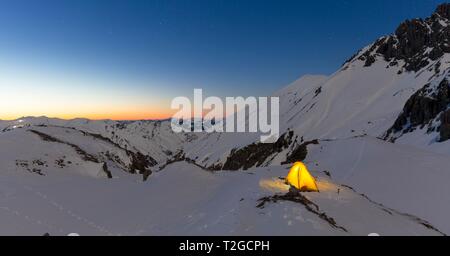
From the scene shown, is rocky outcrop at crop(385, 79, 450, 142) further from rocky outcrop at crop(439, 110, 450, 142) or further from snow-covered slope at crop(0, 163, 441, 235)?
snow-covered slope at crop(0, 163, 441, 235)

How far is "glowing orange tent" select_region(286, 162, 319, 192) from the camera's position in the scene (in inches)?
1013

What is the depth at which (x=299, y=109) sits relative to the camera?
186 metres

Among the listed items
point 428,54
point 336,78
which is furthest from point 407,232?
point 336,78

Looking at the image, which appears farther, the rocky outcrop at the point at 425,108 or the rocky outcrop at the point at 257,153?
the rocky outcrop at the point at 257,153

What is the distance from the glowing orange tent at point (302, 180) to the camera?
25734 millimetres

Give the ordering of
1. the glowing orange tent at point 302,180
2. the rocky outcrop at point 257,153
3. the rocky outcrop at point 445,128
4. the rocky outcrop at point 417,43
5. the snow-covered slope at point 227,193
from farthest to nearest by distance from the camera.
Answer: the rocky outcrop at point 417,43 → the rocky outcrop at point 257,153 → the rocky outcrop at point 445,128 → the glowing orange tent at point 302,180 → the snow-covered slope at point 227,193

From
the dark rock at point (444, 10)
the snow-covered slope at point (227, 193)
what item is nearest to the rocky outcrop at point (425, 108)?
the snow-covered slope at point (227, 193)

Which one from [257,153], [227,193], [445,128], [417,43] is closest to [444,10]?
[417,43]

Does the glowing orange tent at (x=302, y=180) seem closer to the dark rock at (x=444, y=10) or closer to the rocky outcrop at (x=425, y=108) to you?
the rocky outcrop at (x=425, y=108)

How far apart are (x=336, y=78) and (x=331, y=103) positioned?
28.0 metres

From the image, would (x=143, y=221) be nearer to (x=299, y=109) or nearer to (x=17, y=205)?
(x=17, y=205)

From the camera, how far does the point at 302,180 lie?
26047 mm

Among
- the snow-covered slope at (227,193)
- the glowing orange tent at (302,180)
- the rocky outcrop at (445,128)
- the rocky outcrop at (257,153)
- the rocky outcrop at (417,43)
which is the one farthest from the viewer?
the rocky outcrop at (417,43)

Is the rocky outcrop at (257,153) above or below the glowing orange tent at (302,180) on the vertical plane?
below
